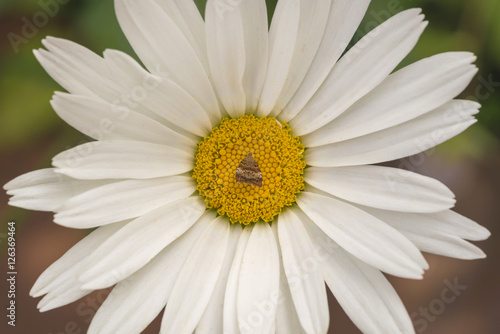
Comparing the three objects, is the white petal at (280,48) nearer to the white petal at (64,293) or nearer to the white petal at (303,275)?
the white petal at (303,275)

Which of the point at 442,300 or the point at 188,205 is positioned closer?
the point at 188,205

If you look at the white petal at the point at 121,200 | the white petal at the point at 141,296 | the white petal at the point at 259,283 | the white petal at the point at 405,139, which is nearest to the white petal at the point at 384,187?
the white petal at the point at 405,139

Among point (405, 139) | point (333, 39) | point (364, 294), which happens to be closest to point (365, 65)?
point (333, 39)

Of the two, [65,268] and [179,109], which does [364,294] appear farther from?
[65,268]

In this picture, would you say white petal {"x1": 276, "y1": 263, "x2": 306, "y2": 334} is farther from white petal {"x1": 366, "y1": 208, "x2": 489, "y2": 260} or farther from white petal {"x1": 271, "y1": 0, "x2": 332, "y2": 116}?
white petal {"x1": 271, "y1": 0, "x2": 332, "y2": 116}

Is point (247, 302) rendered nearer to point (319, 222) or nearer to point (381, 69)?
point (319, 222)

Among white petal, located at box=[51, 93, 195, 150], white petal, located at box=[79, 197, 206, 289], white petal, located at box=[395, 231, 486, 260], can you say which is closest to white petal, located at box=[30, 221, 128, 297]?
white petal, located at box=[79, 197, 206, 289]

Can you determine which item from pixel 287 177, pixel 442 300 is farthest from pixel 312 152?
pixel 442 300
